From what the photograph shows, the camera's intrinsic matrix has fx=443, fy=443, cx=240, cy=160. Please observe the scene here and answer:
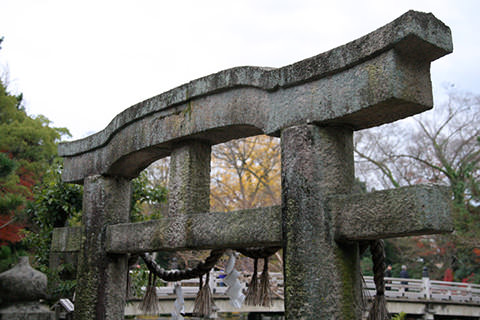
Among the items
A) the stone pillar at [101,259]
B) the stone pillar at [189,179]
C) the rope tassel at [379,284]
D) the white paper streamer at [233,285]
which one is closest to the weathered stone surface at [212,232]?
the stone pillar at [189,179]

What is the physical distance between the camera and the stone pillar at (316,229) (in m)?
2.59

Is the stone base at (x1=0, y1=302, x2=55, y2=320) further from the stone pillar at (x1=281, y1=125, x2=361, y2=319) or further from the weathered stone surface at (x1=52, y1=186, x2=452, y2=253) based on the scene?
the stone pillar at (x1=281, y1=125, x2=361, y2=319)

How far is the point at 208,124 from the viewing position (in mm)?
3445

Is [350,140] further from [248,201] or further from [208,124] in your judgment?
[248,201]

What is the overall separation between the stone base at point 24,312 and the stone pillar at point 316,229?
2.63 m

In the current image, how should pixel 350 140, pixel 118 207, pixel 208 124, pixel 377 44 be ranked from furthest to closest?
pixel 118 207, pixel 208 124, pixel 350 140, pixel 377 44

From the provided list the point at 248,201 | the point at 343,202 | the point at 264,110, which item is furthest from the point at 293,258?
the point at 248,201

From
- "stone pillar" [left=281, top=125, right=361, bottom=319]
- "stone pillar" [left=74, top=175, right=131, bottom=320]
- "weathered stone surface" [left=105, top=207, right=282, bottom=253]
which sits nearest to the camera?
"stone pillar" [left=281, top=125, right=361, bottom=319]

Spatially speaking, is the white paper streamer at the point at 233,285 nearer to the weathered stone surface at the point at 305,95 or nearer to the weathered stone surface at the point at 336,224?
the weathered stone surface at the point at 336,224

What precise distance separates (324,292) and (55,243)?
337 cm

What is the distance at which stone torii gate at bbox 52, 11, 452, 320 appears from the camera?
244cm

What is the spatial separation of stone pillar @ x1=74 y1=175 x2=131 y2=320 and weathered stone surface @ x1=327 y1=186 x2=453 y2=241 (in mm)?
2522

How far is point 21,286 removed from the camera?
4.16 m

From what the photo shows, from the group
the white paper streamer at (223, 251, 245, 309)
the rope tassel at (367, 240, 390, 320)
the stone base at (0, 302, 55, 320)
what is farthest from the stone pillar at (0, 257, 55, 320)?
the rope tassel at (367, 240, 390, 320)
